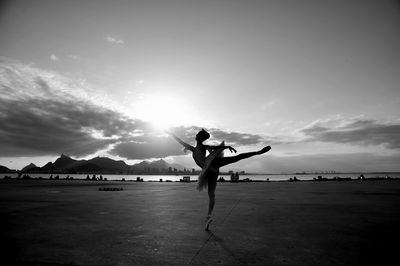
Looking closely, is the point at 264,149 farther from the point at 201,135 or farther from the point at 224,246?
the point at 224,246

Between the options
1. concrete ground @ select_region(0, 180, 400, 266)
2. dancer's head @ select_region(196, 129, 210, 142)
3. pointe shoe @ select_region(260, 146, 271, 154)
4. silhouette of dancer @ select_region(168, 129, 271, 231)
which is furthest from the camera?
dancer's head @ select_region(196, 129, 210, 142)

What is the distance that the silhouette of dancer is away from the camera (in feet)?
17.9

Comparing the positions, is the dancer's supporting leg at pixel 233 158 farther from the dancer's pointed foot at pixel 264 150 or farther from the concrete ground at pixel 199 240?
the concrete ground at pixel 199 240

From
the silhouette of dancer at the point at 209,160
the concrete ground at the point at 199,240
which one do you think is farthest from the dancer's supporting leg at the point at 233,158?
the concrete ground at the point at 199,240

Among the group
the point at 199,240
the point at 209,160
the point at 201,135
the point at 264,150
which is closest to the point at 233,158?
the point at 209,160

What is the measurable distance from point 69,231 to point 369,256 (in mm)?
5704

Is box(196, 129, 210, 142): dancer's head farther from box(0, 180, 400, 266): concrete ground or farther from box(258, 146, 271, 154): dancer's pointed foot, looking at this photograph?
box(0, 180, 400, 266): concrete ground

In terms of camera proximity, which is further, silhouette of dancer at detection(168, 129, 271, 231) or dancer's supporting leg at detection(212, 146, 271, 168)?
silhouette of dancer at detection(168, 129, 271, 231)

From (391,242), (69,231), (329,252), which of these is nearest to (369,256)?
(329,252)

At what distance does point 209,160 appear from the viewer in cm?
560

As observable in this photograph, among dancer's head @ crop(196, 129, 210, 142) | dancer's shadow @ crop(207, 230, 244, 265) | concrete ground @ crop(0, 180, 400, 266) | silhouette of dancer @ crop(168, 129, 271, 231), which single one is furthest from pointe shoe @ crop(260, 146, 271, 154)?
dancer's shadow @ crop(207, 230, 244, 265)

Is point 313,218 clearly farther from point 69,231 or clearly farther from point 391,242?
point 69,231

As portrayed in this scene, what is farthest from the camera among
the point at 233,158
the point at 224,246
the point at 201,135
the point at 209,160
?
the point at 201,135

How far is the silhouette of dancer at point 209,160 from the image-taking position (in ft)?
17.9
